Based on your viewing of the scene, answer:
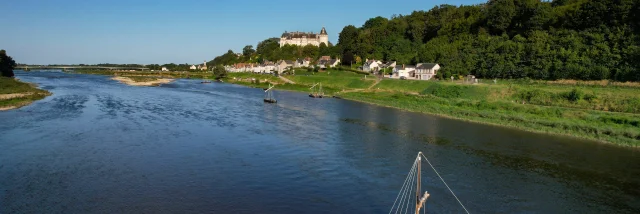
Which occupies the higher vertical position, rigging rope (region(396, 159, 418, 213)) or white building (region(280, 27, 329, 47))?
white building (region(280, 27, 329, 47))

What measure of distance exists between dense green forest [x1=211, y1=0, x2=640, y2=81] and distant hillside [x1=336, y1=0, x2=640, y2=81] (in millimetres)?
106

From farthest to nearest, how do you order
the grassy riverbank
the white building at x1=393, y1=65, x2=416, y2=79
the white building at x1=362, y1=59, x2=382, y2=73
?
the white building at x1=362, y1=59, x2=382, y2=73 < the white building at x1=393, y1=65, x2=416, y2=79 < the grassy riverbank

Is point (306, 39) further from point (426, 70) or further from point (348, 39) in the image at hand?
point (426, 70)

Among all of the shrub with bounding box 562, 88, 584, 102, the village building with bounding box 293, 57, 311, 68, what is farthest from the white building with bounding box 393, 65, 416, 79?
the village building with bounding box 293, 57, 311, 68

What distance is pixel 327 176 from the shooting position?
21.7 meters

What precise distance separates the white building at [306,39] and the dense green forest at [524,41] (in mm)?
35566

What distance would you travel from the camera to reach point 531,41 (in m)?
63.6

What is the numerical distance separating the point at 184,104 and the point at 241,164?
3258 centimetres

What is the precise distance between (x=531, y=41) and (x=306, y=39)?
87318mm

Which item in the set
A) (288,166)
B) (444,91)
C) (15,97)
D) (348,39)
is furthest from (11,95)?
(348,39)

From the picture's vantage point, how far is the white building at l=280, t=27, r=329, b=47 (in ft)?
463

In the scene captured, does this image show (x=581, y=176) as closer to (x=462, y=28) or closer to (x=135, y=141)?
(x=135, y=141)

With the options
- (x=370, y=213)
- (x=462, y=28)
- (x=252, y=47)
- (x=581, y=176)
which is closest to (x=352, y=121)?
(x=581, y=176)

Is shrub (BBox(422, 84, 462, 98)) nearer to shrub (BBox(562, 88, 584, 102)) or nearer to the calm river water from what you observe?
shrub (BBox(562, 88, 584, 102))
